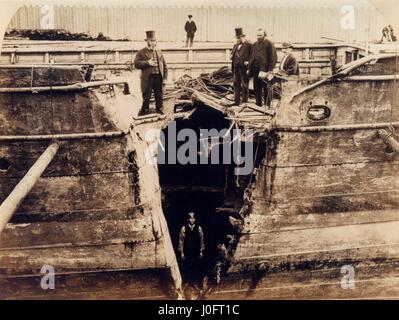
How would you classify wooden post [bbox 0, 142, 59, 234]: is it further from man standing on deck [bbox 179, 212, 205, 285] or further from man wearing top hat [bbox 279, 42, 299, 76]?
man wearing top hat [bbox 279, 42, 299, 76]

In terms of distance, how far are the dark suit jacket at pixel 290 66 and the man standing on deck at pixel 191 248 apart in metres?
2.33

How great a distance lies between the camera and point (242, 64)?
22.9ft

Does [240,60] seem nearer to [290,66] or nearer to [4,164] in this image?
[290,66]

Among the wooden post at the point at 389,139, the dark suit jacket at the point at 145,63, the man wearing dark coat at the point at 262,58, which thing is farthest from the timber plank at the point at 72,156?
the wooden post at the point at 389,139

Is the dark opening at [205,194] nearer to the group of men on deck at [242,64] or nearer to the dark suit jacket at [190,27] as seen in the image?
the group of men on deck at [242,64]

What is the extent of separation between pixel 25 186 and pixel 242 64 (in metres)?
3.36

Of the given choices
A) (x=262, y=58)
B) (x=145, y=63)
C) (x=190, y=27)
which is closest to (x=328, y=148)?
(x=262, y=58)

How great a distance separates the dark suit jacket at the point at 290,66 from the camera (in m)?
6.78

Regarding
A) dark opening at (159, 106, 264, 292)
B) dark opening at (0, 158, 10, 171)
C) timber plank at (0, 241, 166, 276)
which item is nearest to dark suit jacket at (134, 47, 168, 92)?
dark opening at (159, 106, 264, 292)

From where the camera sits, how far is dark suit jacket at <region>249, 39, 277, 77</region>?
22.1ft

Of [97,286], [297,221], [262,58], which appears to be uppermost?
[262,58]

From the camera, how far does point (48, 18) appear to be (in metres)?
6.22
